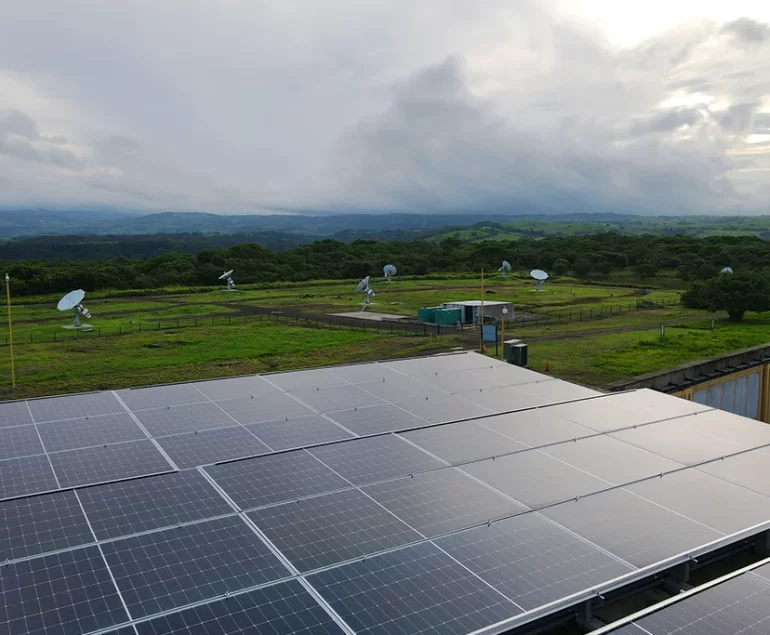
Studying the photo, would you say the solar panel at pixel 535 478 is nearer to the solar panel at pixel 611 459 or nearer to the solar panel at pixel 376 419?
the solar panel at pixel 611 459

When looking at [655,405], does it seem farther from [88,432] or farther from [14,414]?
[14,414]

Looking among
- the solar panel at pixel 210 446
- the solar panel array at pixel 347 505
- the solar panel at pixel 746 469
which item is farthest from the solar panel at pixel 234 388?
the solar panel at pixel 746 469

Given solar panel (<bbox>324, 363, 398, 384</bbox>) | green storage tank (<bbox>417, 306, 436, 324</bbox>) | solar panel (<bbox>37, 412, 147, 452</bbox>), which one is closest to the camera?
solar panel (<bbox>37, 412, 147, 452</bbox>)

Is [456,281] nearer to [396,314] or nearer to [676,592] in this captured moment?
[396,314]

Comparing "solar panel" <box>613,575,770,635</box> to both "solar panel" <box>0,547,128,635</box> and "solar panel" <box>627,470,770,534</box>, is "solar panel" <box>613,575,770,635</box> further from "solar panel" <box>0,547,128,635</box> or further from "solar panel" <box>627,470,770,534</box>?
"solar panel" <box>0,547,128,635</box>

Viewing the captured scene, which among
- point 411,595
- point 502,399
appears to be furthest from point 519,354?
point 411,595

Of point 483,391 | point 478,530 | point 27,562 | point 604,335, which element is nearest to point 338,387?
point 483,391

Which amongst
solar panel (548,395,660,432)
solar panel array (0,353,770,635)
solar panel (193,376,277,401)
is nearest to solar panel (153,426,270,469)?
solar panel array (0,353,770,635)

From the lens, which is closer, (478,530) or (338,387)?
(478,530)
